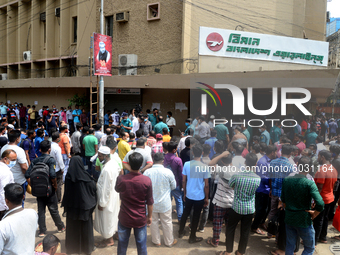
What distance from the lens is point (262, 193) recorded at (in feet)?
17.4

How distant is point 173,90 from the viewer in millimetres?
15031

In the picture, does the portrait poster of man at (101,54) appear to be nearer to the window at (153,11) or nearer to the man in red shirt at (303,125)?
the window at (153,11)

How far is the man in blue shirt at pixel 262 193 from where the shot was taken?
5.17 meters

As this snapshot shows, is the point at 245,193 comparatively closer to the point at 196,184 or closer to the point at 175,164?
the point at 196,184

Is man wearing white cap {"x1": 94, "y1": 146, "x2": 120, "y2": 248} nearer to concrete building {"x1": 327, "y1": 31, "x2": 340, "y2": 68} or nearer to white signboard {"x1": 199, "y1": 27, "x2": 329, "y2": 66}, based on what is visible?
white signboard {"x1": 199, "y1": 27, "x2": 329, "y2": 66}

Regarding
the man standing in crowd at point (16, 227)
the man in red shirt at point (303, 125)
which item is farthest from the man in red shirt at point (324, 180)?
the man standing in crowd at point (16, 227)

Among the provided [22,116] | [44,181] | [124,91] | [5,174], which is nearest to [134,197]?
[44,181]

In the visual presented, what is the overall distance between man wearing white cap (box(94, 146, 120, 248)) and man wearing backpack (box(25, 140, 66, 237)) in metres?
0.86

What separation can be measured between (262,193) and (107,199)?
9.32 ft

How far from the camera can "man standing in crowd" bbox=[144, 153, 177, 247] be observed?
4.51 meters

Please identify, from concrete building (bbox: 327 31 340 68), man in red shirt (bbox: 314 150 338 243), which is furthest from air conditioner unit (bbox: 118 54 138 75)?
man in red shirt (bbox: 314 150 338 243)

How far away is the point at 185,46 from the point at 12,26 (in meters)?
17.9

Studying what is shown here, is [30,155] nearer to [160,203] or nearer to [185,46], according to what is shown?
[160,203]

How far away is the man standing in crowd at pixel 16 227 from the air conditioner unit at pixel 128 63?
541 inches
